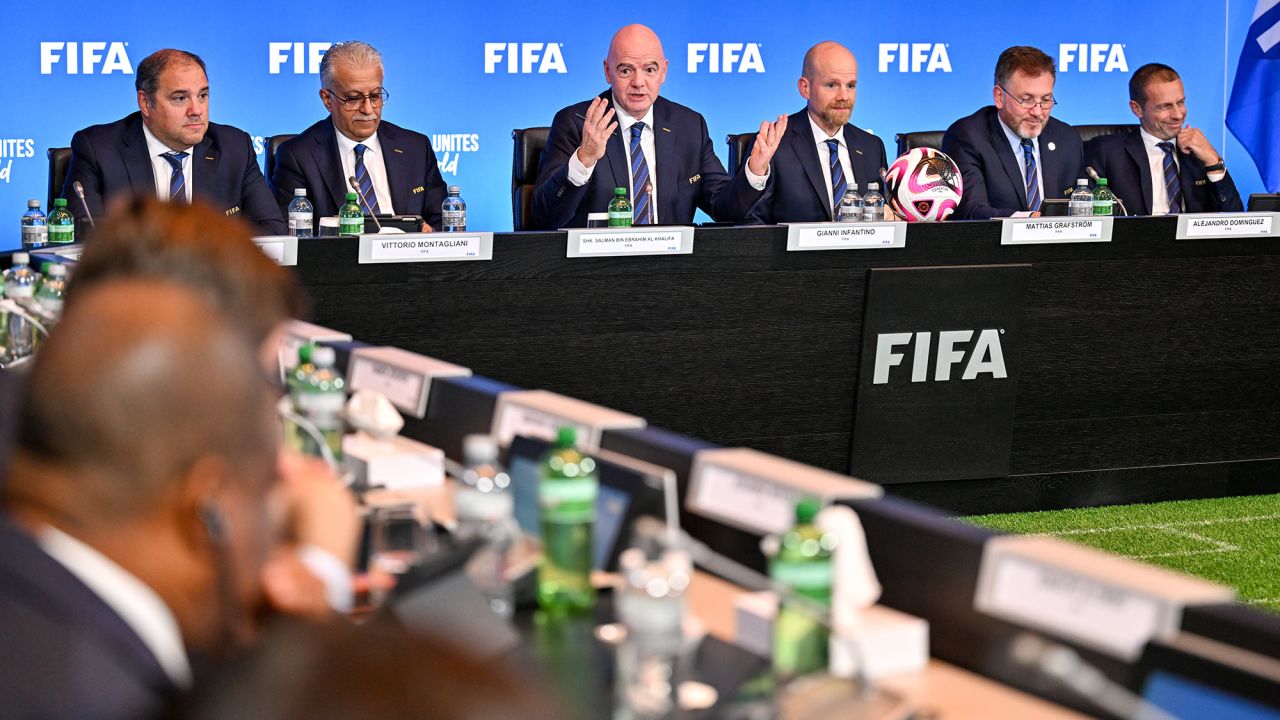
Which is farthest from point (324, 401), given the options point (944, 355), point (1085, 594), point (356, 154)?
point (356, 154)

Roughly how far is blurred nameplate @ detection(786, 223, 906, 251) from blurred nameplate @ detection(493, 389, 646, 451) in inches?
75.9

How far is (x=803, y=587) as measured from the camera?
4.40 feet

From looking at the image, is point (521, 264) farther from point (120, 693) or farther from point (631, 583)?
point (120, 693)

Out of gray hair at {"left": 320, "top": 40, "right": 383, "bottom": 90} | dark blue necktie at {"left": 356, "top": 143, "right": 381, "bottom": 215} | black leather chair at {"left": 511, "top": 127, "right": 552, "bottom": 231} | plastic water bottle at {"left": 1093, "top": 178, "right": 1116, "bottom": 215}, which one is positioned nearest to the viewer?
plastic water bottle at {"left": 1093, "top": 178, "right": 1116, "bottom": 215}

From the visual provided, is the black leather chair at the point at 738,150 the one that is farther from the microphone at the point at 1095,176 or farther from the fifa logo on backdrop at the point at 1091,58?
the fifa logo on backdrop at the point at 1091,58

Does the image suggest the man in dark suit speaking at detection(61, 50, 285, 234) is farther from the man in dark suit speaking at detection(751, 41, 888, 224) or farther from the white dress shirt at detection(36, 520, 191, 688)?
the white dress shirt at detection(36, 520, 191, 688)

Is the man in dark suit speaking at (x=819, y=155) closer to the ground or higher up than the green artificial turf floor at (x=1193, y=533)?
higher up

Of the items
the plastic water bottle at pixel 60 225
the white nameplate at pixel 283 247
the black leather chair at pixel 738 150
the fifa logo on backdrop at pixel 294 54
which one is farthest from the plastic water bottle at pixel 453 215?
the fifa logo on backdrop at pixel 294 54

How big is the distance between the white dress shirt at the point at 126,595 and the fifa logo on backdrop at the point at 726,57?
6309 mm

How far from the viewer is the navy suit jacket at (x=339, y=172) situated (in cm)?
470

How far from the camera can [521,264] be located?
3.62 metres

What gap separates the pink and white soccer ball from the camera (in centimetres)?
440

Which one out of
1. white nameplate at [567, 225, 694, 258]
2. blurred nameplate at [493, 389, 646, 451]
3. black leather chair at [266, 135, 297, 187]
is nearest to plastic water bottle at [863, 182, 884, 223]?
white nameplate at [567, 225, 694, 258]

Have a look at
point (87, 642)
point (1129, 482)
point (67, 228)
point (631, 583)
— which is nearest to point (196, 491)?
point (87, 642)
